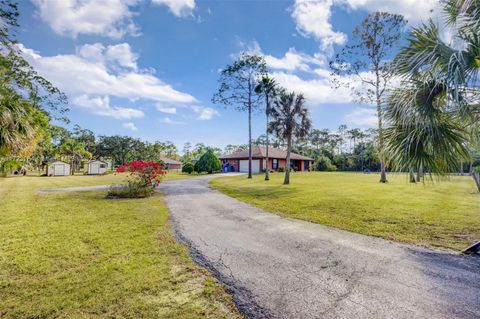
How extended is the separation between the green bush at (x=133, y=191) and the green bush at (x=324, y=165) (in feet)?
147

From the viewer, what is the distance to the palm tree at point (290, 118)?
19.3 m

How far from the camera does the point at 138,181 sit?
12867 mm

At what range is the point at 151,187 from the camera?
13.2m

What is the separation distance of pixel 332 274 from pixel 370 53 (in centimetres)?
2294

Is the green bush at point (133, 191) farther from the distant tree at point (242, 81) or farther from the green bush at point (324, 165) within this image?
the green bush at point (324, 165)

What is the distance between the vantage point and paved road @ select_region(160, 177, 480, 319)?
2.76m

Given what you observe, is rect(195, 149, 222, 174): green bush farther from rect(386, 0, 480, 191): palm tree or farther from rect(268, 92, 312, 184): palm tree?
rect(386, 0, 480, 191): palm tree

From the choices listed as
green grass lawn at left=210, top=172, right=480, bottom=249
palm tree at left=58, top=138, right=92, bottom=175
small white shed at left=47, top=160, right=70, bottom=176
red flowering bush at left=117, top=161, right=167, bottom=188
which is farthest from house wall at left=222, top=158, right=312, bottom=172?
green grass lawn at left=210, top=172, right=480, bottom=249

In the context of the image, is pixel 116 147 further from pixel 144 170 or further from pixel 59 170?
pixel 144 170

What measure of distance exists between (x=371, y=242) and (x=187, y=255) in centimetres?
392

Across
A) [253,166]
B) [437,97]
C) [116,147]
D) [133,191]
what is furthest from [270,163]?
[437,97]

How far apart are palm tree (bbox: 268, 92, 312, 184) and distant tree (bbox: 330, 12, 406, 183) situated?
5729 millimetres

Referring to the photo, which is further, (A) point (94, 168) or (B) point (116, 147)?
(B) point (116, 147)

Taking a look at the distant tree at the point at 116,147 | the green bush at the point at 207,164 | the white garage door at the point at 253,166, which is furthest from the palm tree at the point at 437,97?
the distant tree at the point at 116,147
